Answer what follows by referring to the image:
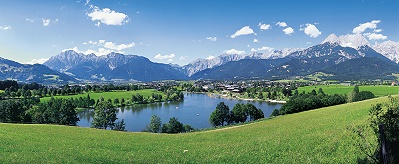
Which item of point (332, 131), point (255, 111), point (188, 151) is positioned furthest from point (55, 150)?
point (255, 111)

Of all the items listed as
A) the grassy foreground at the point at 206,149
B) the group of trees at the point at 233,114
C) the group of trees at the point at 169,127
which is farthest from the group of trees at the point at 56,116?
the grassy foreground at the point at 206,149

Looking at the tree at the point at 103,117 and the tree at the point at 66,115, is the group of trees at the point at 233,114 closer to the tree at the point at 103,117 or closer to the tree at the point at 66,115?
the tree at the point at 103,117

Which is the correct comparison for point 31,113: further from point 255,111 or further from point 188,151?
point 188,151

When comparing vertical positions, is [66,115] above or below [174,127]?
above

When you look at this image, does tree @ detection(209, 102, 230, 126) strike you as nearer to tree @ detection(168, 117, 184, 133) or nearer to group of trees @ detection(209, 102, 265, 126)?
group of trees @ detection(209, 102, 265, 126)

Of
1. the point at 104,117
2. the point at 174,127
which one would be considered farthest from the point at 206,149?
the point at 104,117

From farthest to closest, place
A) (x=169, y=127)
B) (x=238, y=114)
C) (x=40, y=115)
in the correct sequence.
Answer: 1. (x=238, y=114)
2. (x=40, y=115)
3. (x=169, y=127)

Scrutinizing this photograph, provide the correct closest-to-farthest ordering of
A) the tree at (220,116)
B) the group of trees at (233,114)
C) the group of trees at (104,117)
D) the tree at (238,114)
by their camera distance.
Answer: the group of trees at (104,117) → the tree at (220,116) → the group of trees at (233,114) → the tree at (238,114)

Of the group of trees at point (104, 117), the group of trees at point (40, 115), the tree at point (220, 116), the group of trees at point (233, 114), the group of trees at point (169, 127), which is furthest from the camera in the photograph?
the group of trees at point (233, 114)

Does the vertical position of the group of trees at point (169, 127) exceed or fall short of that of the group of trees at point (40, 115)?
it falls short

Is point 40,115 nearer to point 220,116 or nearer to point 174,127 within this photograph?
point 174,127

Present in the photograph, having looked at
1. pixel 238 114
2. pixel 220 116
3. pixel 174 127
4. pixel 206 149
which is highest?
pixel 206 149

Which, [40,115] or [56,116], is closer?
[56,116]

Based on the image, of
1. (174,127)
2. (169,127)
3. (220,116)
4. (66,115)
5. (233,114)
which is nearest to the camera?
(169,127)
